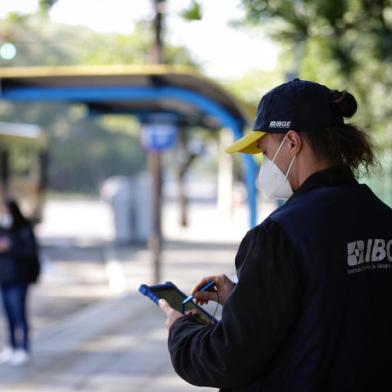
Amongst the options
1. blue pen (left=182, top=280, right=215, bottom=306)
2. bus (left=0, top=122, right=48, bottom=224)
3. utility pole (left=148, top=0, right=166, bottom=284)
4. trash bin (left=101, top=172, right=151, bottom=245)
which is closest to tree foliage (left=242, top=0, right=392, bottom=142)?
blue pen (left=182, top=280, right=215, bottom=306)

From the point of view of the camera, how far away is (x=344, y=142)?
2330 mm

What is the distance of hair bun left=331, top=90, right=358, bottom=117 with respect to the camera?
2.36 meters

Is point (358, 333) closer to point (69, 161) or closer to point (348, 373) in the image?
point (348, 373)

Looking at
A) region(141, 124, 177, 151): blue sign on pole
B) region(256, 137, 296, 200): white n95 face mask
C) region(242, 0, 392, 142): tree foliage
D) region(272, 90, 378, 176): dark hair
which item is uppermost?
region(242, 0, 392, 142): tree foliage

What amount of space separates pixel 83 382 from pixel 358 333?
6015 mm

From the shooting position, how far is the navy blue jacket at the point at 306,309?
2092 mm

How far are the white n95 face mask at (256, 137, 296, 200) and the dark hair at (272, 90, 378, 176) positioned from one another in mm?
78

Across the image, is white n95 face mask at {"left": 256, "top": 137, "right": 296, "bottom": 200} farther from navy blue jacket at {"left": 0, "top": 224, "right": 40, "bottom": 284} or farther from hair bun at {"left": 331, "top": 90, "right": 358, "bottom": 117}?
navy blue jacket at {"left": 0, "top": 224, "right": 40, "bottom": 284}

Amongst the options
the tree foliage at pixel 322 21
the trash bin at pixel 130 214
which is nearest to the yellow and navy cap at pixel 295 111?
the tree foliage at pixel 322 21

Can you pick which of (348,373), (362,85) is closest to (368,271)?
(348,373)

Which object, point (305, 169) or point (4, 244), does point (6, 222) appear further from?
point (305, 169)

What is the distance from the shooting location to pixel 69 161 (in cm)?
7625

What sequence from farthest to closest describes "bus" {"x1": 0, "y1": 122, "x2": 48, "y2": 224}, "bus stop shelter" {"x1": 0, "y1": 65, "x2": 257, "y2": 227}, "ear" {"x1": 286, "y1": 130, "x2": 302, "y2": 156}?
"bus" {"x1": 0, "y1": 122, "x2": 48, "y2": 224}, "bus stop shelter" {"x1": 0, "y1": 65, "x2": 257, "y2": 227}, "ear" {"x1": 286, "y1": 130, "x2": 302, "y2": 156}

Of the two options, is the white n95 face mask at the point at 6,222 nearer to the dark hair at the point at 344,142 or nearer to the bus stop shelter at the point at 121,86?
the bus stop shelter at the point at 121,86
